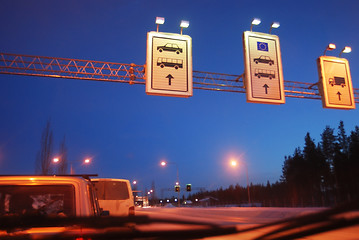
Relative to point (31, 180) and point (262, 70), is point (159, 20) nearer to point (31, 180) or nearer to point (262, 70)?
point (262, 70)

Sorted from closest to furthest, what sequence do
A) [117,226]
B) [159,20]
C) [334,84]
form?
[117,226]
[159,20]
[334,84]

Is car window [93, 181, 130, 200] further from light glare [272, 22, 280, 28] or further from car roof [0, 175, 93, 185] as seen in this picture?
light glare [272, 22, 280, 28]

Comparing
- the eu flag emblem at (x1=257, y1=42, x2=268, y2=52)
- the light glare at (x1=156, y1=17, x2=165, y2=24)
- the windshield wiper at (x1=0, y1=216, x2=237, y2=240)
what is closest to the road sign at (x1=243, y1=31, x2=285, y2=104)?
the eu flag emblem at (x1=257, y1=42, x2=268, y2=52)

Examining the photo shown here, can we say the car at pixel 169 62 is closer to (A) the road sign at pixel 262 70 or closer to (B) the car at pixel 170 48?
(B) the car at pixel 170 48

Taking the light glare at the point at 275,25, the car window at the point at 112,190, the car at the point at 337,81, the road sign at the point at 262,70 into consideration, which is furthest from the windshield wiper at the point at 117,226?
the car at the point at 337,81

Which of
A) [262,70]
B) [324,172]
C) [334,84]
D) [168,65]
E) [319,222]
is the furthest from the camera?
[324,172]

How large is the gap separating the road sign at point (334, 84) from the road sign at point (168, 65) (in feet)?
24.3

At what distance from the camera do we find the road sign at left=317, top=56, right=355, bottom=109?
16875 mm

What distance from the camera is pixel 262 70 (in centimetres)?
1549

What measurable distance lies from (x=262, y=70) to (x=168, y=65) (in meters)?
4.58

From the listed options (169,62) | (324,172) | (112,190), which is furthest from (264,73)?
(324,172)

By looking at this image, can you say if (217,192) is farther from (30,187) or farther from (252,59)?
(30,187)

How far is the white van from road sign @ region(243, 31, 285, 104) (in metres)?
7.03

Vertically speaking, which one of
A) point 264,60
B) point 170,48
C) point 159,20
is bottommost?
point 264,60
